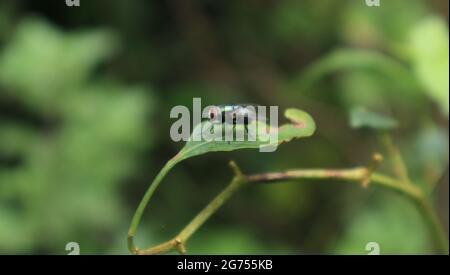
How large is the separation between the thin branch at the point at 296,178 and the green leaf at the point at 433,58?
24 cm

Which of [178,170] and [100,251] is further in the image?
[178,170]

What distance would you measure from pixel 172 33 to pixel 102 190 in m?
0.56

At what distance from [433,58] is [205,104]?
2.26 feet

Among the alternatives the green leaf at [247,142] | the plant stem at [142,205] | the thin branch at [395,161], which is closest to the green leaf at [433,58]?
the thin branch at [395,161]

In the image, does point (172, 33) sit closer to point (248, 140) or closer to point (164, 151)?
point (164, 151)

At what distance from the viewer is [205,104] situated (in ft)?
5.22

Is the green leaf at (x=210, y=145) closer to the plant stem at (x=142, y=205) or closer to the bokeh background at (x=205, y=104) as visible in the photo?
the plant stem at (x=142, y=205)

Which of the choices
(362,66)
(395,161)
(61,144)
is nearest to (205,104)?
(61,144)

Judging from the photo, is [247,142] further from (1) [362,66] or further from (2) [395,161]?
(1) [362,66]

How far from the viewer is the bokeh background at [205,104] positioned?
4.13 ft
